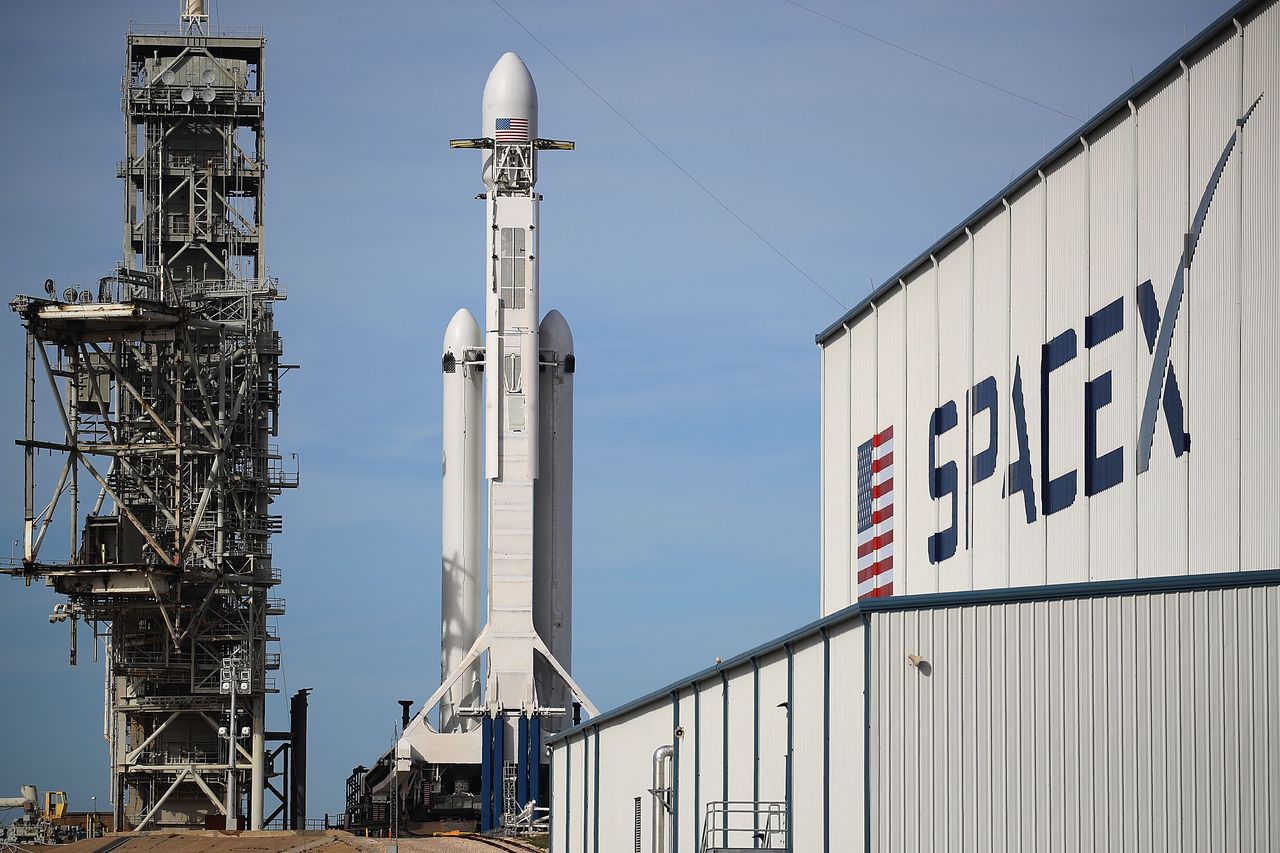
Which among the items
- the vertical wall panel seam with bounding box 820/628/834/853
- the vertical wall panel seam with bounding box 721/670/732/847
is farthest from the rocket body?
the vertical wall panel seam with bounding box 820/628/834/853

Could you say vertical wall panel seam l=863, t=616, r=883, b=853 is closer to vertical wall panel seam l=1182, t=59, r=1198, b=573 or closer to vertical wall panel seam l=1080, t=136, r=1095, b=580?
vertical wall panel seam l=1182, t=59, r=1198, b=573

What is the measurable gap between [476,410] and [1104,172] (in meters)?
42.6

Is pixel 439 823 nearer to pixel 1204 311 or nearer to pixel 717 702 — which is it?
pixel 717 702

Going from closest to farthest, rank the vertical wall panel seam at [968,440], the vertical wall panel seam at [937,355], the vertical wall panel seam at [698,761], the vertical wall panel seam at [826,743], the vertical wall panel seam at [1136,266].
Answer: the vertical wall panel seam at [826,743]
the vertical wall panel seam at [1136,266]
the vertical wall panel seam at [698,761]
the vertical wall panel seam at [968,440]
the vertical wall panel seam at [937,355]

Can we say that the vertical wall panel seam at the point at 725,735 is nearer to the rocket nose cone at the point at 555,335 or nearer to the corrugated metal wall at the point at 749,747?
the corrugated metal wall at the point at 749,747

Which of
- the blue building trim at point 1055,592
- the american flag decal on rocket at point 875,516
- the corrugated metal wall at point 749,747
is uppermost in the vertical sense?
the american flag decal on rocket at point 875,516

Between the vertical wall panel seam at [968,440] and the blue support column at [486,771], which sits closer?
the vertical wall panel seam at [968,440]

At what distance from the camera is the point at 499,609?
66.8 metres

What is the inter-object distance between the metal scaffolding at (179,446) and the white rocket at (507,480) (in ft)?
26.0

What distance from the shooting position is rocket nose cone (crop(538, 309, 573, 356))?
70625mm

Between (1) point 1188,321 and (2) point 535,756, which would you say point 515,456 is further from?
(1) point 1188,321

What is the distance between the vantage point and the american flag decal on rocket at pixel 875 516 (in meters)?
41.3

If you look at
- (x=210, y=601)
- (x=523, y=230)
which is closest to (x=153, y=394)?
(x=210, y=601)

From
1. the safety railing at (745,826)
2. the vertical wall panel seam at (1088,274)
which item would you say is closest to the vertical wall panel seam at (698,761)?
the safety railing at (745,826)
